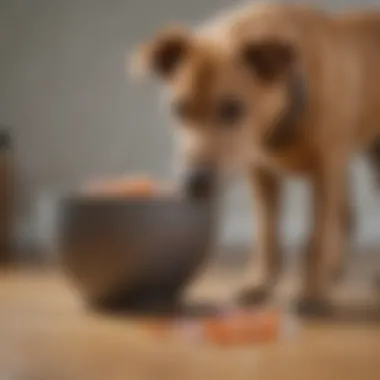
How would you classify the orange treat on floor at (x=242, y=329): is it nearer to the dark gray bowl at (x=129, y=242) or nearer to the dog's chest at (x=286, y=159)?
the dark gray bowl at (x=129, y=242)

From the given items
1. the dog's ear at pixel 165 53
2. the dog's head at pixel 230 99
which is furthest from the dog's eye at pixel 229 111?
the dog's ear at pixel 165 53

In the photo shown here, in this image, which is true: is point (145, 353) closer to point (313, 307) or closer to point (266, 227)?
point (313, 307)

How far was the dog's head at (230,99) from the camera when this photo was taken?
1249 millimetres

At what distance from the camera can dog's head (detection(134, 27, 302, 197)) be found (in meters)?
1.25

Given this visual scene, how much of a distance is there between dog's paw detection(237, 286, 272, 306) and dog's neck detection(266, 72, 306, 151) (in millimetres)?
228

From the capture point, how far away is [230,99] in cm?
125

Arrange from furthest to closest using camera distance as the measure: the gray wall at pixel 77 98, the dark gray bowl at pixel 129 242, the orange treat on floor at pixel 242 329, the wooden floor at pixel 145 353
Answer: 1. the gray wall at pixel 77 98
2. the dark gray bowl at pixel 129 242
3. the orange treat on floor at pixel 242 329
4. the wooden floor at pixel 145 353

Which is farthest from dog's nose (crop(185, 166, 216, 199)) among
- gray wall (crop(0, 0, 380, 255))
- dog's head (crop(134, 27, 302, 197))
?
gray wall (crop(0, 0, 380, 255))

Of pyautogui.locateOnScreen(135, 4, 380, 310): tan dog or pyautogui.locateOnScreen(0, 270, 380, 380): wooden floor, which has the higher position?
pyautogui.locateOnScreen(135, 4, 380, 310): tan dog

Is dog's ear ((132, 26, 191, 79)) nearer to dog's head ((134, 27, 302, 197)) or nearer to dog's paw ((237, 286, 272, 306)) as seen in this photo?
dog's head ((134, 27, 302, 197))

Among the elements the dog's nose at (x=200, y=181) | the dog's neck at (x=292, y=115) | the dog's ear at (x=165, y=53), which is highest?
the dog's ear at (x=165, y=53)

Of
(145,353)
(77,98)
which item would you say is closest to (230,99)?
(145,353)

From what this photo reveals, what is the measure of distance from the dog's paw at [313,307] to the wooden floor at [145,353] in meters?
0.06

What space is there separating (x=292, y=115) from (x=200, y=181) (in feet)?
0.49
